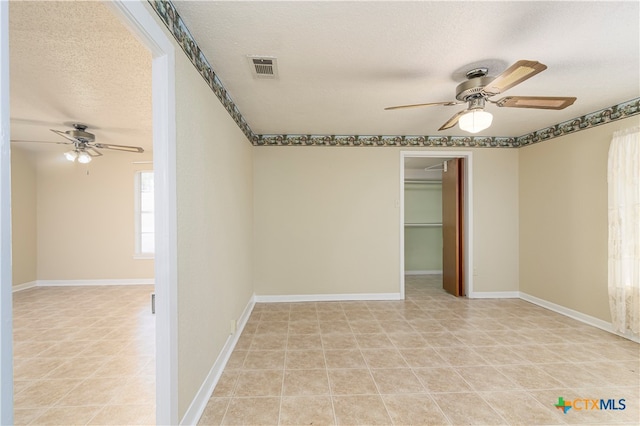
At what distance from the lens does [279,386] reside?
2.06 meters

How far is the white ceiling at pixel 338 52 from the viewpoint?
4.95ft

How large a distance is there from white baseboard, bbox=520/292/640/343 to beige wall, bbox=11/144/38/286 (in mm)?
8375

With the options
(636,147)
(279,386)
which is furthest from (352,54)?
(636,147)

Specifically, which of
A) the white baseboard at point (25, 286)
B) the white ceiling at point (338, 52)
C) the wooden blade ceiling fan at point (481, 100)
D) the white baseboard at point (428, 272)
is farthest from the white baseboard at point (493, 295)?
the white baseboard at point (25, 286)

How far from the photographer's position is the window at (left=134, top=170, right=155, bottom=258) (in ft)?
16.8

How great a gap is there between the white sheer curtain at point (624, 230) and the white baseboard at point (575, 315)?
10cm

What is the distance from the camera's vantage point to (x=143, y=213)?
520 centimetres

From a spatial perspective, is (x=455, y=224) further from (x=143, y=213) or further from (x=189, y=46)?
(x=143, y=213)

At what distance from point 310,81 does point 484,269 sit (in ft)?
12.6

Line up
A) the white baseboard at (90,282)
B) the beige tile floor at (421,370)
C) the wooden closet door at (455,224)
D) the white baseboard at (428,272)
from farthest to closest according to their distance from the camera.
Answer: the white baseboard at (428,272)
the white baseboard at (90,282)
the wooden closet door at (455,224)
the beige tile floor at (421,370)

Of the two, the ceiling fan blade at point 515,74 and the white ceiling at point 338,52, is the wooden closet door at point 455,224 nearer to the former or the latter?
the white ceiling at point 338,52

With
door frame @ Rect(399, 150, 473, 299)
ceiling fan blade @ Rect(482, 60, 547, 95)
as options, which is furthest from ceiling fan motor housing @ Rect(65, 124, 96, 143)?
ceiling fan blade @ Rect(482, 60, 547, 95)

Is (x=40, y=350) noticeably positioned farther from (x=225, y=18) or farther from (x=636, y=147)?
(x=636, y=147)

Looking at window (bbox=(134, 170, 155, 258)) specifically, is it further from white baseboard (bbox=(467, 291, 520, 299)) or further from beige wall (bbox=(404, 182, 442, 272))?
white baseboard (bbox=(467, 291, 520, 299))
